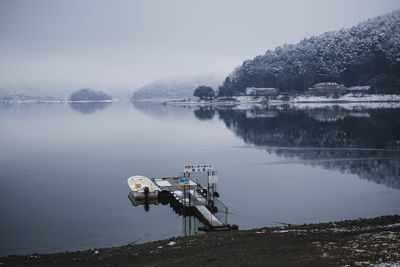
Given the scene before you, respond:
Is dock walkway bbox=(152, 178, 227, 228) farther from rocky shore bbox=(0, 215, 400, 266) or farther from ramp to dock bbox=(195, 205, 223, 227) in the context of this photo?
rocky shore bbox=(0, 215, 400, 266)

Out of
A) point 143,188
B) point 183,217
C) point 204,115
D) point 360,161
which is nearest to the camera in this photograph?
point 183,217

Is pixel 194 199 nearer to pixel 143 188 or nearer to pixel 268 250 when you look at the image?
pixel 143 188

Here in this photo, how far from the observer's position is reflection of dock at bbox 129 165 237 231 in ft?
94.4

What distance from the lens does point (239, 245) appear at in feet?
67.7

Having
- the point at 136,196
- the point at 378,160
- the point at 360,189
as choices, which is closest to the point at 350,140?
the point at 378,160

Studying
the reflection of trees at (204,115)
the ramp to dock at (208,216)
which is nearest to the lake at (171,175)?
the ramp to dock at (208,216)

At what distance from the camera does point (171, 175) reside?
156 feet

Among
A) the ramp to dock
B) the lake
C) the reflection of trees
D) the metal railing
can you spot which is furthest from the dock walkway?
the reflection of trees

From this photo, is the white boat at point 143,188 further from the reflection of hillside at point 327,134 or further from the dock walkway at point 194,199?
the reflection of hillside at point 327,134

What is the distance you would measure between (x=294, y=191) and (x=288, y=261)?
22694mm

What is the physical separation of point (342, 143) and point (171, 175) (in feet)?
112

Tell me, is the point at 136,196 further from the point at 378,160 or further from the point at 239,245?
the point at 378,160

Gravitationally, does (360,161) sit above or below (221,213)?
above

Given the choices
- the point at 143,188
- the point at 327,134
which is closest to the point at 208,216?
the point at 143,188
